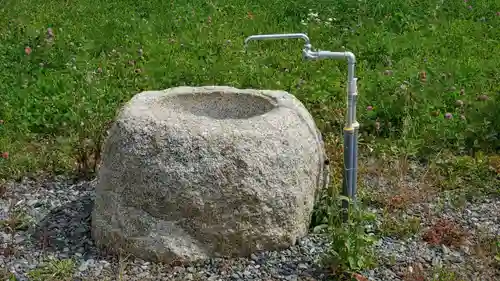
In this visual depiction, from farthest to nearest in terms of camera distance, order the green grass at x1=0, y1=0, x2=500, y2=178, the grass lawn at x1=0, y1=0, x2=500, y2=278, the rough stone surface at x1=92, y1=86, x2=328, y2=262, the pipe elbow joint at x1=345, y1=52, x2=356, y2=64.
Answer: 1. the green grass at x1=0, y1=0, x2=500, y2=178
2. the grass lawn at x1=0, y1=0, x2=500, y2=278
3. the pipe elbow joint at x1=345, y1=52, x2=356, y2=64
4. the rough stone surface at x1=92, y1=86, x2=328, y2=262

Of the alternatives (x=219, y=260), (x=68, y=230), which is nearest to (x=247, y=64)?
(x=68, y=230)

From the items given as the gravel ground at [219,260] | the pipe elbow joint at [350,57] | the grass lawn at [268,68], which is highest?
the pipe elbow joint at [350,57]

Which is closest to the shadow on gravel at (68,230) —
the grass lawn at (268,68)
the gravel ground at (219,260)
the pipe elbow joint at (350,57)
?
the gravel ground at (219,260)

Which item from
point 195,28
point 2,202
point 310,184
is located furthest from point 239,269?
point 195,28

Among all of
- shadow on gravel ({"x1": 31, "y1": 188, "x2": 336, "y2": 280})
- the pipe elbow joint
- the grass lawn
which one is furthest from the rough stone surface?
the grass lawn

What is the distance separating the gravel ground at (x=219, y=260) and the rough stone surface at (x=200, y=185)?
3.4 inches

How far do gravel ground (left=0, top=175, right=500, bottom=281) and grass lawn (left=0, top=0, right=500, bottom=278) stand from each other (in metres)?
0.48

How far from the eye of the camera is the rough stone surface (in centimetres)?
385

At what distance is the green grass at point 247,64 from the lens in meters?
5.72

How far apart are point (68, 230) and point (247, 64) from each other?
292 cm

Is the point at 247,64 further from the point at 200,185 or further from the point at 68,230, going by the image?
the point at 200,185

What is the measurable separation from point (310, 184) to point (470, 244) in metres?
0.98

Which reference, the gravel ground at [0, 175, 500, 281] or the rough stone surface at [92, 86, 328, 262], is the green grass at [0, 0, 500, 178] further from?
the rough stone surface at [92, 86, 328, 262]

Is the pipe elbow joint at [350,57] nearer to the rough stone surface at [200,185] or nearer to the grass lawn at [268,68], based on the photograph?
the rough stone surface at [200,185]
